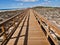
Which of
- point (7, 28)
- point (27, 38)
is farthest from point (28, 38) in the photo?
point (7, 28)

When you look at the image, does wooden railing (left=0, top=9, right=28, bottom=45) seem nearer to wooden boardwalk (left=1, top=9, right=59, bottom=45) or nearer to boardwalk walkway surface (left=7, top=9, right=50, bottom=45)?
wooden boardwalk (left=1, top=9, right=59, bottom=45)

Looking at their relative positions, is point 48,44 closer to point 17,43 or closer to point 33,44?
point 33,44

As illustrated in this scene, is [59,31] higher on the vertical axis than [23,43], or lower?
higher

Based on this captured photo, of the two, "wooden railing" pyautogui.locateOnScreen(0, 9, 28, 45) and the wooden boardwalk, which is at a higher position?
"wooden railing" pyautogui.locateOnScreen(0, 9, 28, 45)

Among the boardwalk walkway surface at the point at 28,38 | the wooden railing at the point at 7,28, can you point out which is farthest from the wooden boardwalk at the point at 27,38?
the wooden railing at the point at 7,28

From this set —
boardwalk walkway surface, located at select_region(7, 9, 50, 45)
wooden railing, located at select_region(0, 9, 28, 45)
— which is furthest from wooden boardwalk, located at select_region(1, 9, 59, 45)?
wooden railing, located at select_region(0, 9, 28, 45)

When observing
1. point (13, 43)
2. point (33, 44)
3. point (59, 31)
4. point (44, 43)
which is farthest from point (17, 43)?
point (59, 31)

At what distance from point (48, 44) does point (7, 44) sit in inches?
66.0

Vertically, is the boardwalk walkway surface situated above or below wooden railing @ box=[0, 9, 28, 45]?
below

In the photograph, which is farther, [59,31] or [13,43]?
[13,43]

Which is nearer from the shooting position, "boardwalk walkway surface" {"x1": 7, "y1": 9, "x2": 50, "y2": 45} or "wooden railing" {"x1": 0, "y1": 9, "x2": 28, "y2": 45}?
"wooden railing" {"x1": 0, "y1": 9, "x2": 28, "y2": 45}

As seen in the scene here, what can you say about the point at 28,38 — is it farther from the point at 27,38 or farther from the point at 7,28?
the point at 7,28

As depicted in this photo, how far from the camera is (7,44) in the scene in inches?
232

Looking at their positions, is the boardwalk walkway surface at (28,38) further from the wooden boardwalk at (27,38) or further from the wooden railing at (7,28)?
the wooden railing at (7,28)
